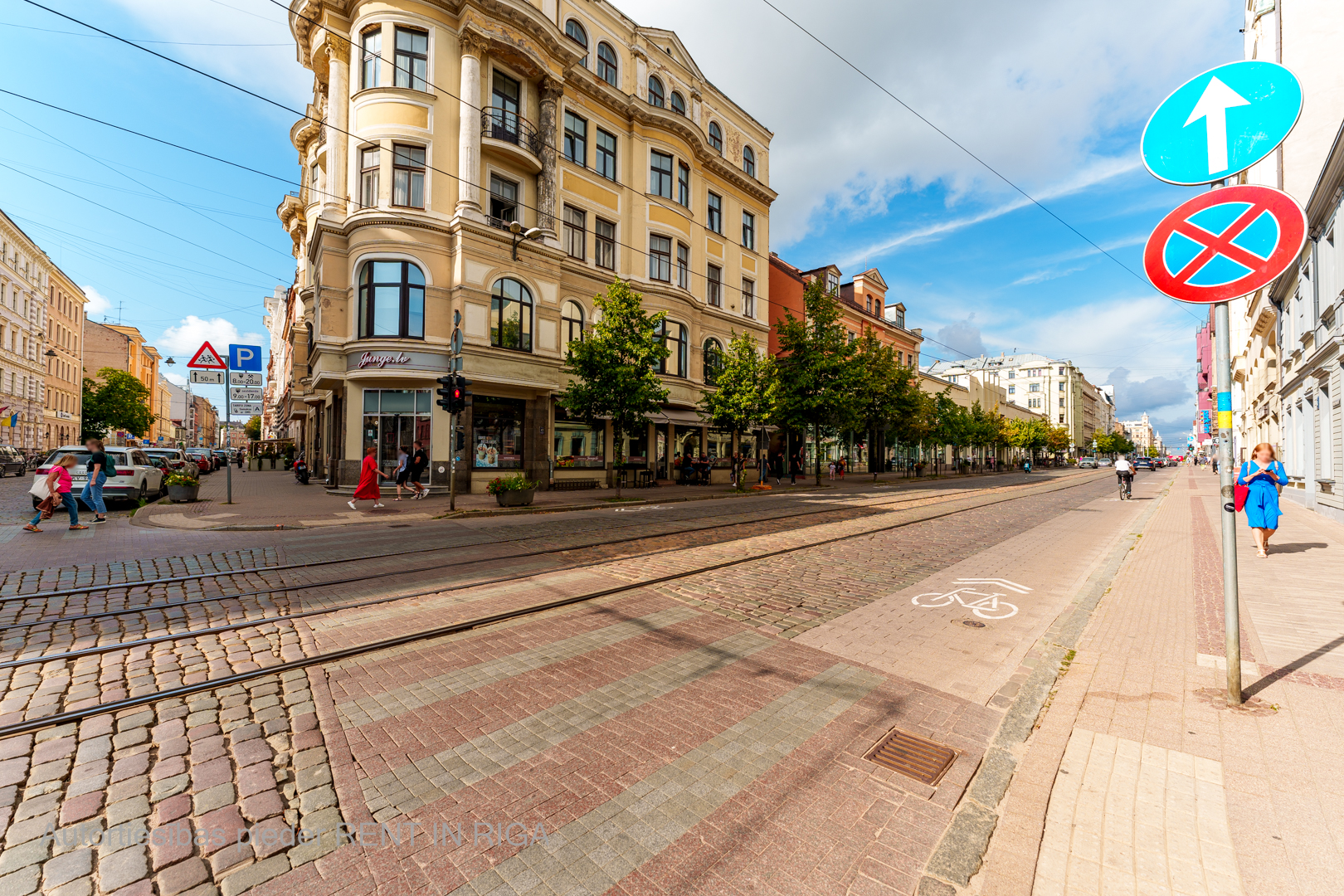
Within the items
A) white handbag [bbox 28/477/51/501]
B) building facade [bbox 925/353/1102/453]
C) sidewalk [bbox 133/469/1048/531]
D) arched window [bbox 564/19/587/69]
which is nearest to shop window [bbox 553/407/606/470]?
sidewalk [bbox 133/469/1048/531]

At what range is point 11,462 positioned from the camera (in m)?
27.9

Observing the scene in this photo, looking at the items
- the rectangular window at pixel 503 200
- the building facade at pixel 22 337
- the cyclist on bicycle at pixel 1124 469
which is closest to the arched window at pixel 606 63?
the rectangular window at pixel 503 200

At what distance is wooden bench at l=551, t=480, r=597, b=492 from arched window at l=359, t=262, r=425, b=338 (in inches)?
296

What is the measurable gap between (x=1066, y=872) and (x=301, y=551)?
990cm

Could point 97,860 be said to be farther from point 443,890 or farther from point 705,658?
point 705,658

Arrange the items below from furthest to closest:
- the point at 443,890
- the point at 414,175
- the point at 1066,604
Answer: the point at 414,175 → the point at 1066,604 → the point at 443,890

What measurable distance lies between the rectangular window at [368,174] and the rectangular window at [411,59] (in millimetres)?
2460

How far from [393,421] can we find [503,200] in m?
9.10

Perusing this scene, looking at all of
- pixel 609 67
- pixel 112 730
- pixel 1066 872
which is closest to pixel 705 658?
pixel 1066 872

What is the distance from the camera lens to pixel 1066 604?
651 cm

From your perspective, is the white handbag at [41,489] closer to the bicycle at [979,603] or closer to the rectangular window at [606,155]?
the bicycle at [979,603]

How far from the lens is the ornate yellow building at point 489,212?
19125 millimetres

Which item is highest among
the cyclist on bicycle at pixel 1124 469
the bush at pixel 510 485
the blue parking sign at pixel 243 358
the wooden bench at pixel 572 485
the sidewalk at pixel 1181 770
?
the blue parking sign at pixel 243 358

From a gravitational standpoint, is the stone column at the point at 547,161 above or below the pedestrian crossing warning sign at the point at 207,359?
above
